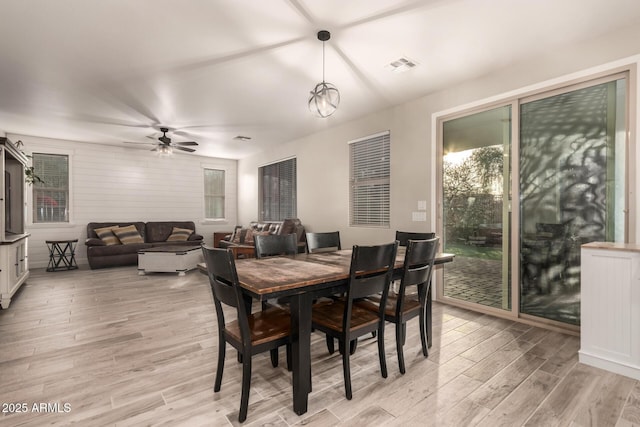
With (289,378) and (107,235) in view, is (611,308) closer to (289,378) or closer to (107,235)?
(289,378)

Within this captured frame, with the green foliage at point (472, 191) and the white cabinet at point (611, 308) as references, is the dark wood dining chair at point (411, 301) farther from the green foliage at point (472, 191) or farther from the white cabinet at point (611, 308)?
the green foliage at point (472, 191)

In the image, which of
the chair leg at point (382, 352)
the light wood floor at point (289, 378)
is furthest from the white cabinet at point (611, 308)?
the chair leg at point (382, 352)

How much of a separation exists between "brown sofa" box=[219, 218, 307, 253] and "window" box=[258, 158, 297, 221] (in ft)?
1.63

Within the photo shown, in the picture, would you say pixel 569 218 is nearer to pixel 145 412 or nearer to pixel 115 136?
pixel 145 412

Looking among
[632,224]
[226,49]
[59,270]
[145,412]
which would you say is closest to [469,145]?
[632,224]

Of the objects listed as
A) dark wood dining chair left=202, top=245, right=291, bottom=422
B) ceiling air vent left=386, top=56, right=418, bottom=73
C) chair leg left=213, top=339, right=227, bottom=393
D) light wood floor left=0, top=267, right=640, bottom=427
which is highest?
ceiling air vent left=386, top=56, right=418, bottom=73

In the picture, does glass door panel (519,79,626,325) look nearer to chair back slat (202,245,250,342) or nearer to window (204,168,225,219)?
chair back slat (202,245,250,342)

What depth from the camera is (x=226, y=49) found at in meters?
2.92

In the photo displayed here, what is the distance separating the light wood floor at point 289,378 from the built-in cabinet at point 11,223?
→ 0.61 meters

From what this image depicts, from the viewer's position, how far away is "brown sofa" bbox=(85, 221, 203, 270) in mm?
6133

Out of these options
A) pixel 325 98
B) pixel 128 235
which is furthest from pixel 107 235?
pixel 325 98

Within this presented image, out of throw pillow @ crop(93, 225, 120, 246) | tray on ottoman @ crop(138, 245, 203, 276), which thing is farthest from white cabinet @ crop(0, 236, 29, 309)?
throw pillow @ crop(93, 225, 120, 246)

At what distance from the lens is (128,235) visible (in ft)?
21.8

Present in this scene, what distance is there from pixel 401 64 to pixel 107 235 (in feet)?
21.7
